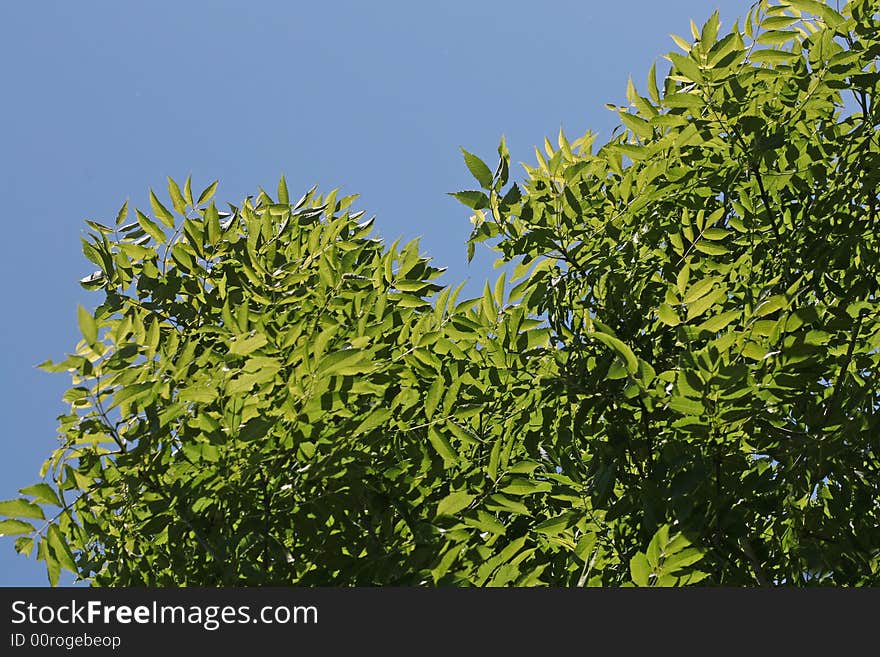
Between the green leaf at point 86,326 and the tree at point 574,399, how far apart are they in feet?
0.10

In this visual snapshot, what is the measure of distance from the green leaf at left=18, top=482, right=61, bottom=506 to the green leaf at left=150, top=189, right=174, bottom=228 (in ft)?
4.11

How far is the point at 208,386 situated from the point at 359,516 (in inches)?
20.4

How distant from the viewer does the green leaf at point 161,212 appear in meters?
2.76

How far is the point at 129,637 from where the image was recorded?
5.23 ft

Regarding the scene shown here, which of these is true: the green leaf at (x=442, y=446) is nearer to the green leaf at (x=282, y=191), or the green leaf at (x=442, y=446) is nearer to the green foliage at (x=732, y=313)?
the green foliage at (x=732, y=313)

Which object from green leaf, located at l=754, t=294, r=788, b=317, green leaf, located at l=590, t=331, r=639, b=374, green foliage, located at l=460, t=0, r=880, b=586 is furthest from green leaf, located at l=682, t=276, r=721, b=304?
green leaf, located at l=590, t=331, r=639, b=374

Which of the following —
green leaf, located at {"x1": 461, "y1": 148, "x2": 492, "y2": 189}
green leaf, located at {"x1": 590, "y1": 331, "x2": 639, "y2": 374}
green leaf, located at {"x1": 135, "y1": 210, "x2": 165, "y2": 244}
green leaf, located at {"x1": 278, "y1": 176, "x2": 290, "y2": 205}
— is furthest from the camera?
green leaf, located at {"x1": 278, "y1": 176, "x2": 290, "y2": 205}

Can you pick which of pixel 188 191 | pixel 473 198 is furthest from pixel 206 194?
pixel 473 198

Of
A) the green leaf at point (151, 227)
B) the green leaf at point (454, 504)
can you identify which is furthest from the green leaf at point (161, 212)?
the green leaf at point (454, 504)

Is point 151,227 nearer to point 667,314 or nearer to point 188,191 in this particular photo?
point 188,191

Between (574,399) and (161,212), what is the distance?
1.56 meters

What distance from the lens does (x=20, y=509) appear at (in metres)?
1.76

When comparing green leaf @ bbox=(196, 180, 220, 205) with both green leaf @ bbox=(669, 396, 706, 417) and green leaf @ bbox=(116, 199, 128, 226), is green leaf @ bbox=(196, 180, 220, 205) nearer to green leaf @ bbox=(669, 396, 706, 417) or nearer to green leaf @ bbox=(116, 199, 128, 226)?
green leaf @ bbox=(116, 199, 128, 226)

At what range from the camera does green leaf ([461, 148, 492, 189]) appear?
2.14m
